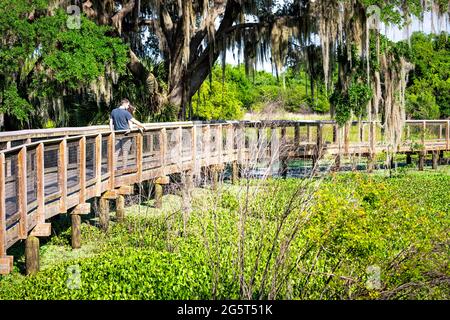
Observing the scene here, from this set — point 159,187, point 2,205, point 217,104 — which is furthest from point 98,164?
point 217,104

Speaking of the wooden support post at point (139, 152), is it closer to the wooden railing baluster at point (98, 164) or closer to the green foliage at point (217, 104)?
the wooden railing baluster at point (98, 164)

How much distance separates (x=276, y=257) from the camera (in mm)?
9000

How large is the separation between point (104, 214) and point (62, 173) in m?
3.31

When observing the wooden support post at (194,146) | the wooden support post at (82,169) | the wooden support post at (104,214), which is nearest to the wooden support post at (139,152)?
the wooden support post at (104,214)

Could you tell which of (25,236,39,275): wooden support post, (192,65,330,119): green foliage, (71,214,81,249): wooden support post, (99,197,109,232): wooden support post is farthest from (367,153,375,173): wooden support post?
(192,65,330,119): green foliage

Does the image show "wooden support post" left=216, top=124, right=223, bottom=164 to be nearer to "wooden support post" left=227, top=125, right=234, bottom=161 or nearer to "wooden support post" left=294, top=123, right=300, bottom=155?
"wooden support post" left=227, top=125, right=234, bottom=161

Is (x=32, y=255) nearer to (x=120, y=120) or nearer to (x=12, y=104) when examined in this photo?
(x=120, y=120)

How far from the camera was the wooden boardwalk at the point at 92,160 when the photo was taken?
10.1 meters

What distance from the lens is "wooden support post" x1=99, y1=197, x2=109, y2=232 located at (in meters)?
15.2

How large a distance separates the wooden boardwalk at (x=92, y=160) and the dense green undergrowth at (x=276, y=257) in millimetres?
827

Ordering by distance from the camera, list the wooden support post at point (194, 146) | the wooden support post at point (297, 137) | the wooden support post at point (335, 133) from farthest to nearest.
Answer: the wooden support post at point (335, 133), the wooden support post at point (297, 137), the wooden support post at point (194, 146)

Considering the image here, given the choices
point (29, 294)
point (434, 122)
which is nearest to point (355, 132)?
point (434, 122)

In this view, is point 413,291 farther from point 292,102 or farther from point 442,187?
point 292,102
